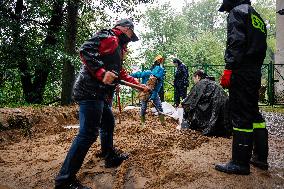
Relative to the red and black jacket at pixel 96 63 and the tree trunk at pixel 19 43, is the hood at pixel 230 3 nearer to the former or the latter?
the red and black jacket at pixel 96 63

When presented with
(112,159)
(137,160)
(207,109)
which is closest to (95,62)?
(112,159)

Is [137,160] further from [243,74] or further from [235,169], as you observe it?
[243,74]

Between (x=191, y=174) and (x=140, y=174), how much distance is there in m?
0.61

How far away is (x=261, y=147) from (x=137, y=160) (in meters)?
1.54

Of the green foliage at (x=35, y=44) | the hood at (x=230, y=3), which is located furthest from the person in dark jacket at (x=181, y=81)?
the hood at (x=230, y=3)

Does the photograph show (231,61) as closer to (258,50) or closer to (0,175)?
(258,50)

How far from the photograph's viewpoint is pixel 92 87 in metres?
3.49


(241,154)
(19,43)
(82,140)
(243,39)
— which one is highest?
(19,43)

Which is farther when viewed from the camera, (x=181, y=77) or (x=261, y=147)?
(x=181, y=77)

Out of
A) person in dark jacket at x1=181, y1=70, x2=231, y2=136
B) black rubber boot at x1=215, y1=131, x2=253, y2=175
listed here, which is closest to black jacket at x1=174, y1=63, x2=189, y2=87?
person in dark jacket at x1=181, y1=70, x2=231, y2=136

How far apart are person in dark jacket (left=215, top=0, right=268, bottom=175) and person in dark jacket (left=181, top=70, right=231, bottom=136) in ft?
8.07

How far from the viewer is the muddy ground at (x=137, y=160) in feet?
11.6

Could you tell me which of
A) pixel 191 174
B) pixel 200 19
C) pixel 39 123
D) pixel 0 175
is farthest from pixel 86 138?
pixel 200 19

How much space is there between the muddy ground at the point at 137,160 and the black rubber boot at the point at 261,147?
106 mm
